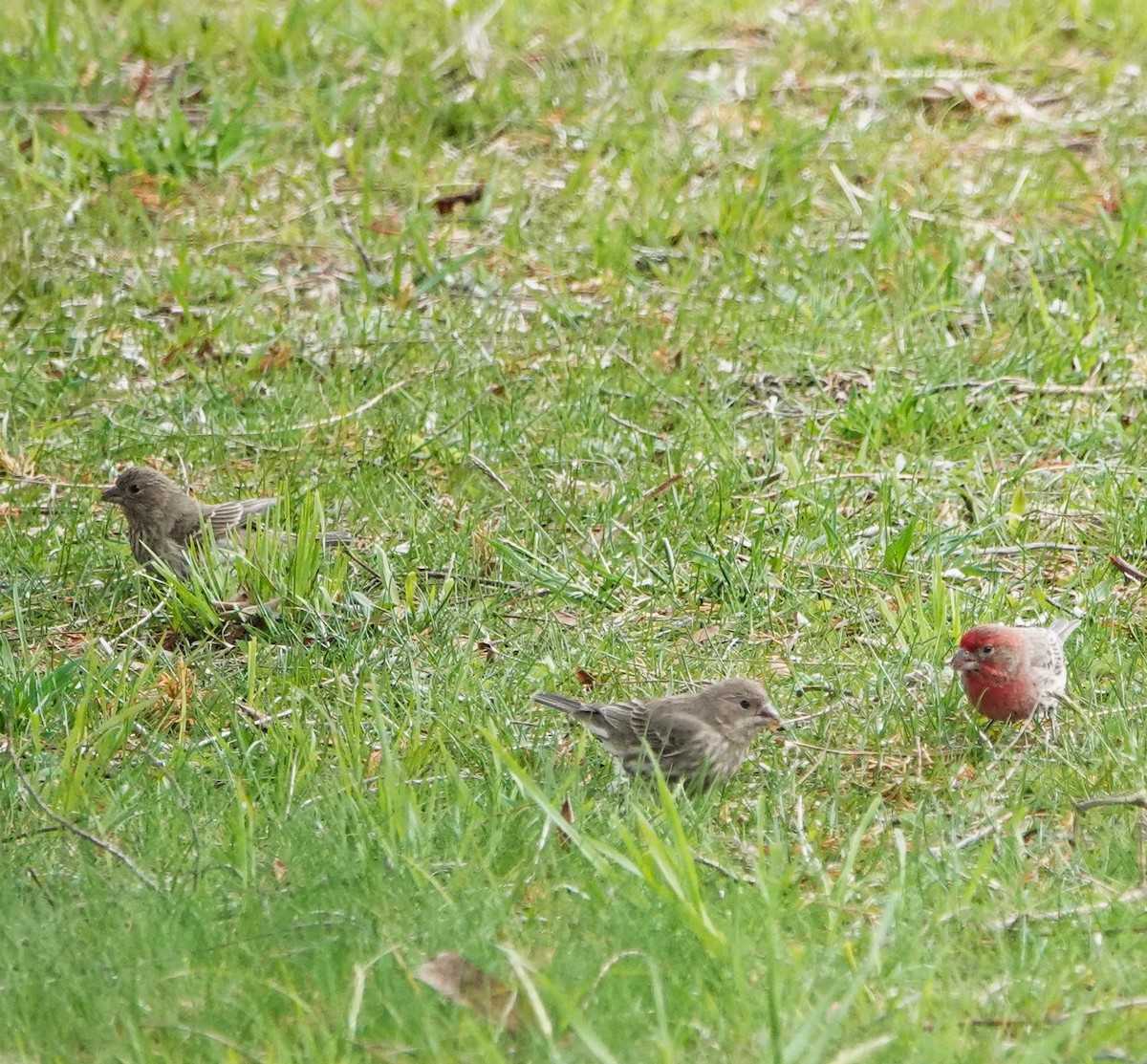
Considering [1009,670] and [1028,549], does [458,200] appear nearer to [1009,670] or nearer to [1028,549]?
[1028,549]

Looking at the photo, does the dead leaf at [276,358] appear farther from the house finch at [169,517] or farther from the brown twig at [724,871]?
the brown twig at [724,871]

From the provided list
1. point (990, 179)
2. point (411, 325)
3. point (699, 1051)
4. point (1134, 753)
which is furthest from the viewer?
point (990, 179)

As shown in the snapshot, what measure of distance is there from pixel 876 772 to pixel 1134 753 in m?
0.65

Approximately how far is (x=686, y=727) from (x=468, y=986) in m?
1.41

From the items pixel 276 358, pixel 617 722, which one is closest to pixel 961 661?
pixel 617 722

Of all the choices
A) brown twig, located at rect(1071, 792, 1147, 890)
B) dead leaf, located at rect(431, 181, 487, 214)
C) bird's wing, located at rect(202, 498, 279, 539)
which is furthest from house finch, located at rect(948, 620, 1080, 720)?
dead leaf, located at rect(431, 181, 487, 214)

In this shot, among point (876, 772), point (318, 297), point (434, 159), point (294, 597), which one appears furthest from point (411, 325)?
point (876, 772)

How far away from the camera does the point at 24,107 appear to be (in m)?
9.80

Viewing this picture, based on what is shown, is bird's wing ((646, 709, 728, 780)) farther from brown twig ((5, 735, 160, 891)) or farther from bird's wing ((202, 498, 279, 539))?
bird's wing ((202, 498, 279, 539))

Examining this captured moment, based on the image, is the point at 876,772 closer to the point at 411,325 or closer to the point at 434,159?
the point at 411,325

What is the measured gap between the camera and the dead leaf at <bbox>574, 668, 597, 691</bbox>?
5.26 metres

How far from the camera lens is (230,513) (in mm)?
6273

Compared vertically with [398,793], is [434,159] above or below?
below

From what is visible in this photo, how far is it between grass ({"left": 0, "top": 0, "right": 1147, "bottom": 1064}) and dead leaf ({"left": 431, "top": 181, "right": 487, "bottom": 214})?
51 millimetres
